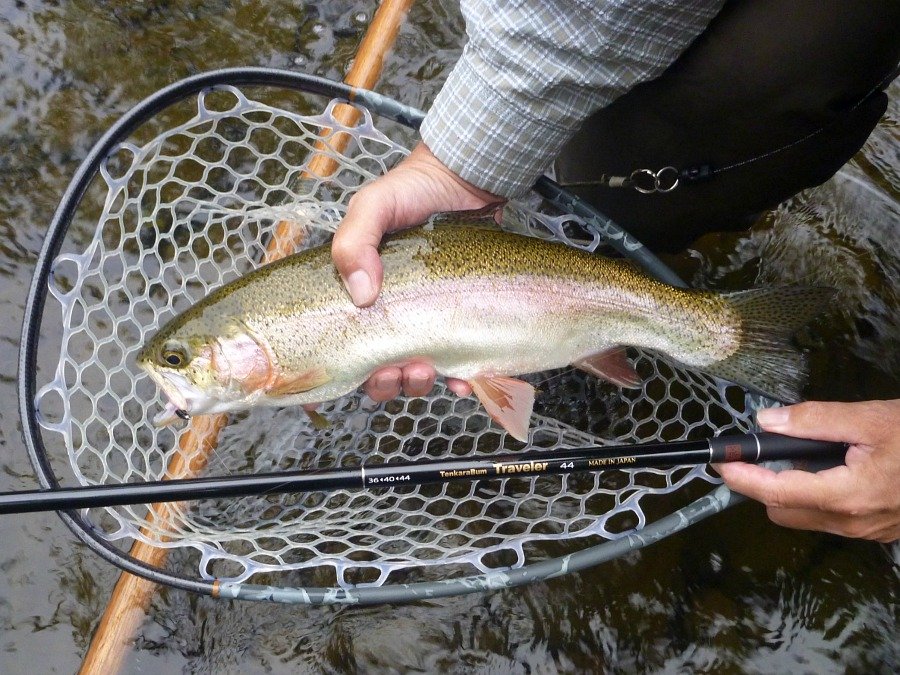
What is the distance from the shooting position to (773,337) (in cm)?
217

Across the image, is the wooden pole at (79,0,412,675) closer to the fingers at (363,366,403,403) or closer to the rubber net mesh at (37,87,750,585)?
the rubber net mesh at (37,87,750,585)

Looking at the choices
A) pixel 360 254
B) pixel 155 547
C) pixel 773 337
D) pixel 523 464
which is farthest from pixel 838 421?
pixel 155 547

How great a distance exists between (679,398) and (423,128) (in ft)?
4.76

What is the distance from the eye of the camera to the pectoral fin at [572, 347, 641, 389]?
2320 millimetres

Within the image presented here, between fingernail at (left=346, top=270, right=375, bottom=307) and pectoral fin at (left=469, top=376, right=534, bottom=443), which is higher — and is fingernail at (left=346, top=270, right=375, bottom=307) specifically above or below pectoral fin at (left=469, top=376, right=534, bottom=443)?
above

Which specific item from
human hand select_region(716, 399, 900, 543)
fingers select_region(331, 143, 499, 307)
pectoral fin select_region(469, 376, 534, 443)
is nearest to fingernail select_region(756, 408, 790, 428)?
human hand select_region(716, 399, 900, 543)

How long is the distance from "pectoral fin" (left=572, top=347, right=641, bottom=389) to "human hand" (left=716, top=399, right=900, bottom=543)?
→ 46cm

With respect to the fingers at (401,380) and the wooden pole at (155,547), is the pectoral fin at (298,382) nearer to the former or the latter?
the fingers at (401,380)

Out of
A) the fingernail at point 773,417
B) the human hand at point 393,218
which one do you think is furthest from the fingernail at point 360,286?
the fingernail at point 773,417

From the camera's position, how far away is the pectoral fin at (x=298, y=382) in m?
2.07

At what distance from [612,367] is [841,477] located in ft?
2.47

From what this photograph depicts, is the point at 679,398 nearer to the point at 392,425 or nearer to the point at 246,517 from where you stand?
the point at 392,425

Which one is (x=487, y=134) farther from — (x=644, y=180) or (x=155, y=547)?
(x=155, y=547)

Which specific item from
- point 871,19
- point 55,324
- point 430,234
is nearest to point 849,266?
point 871,19
